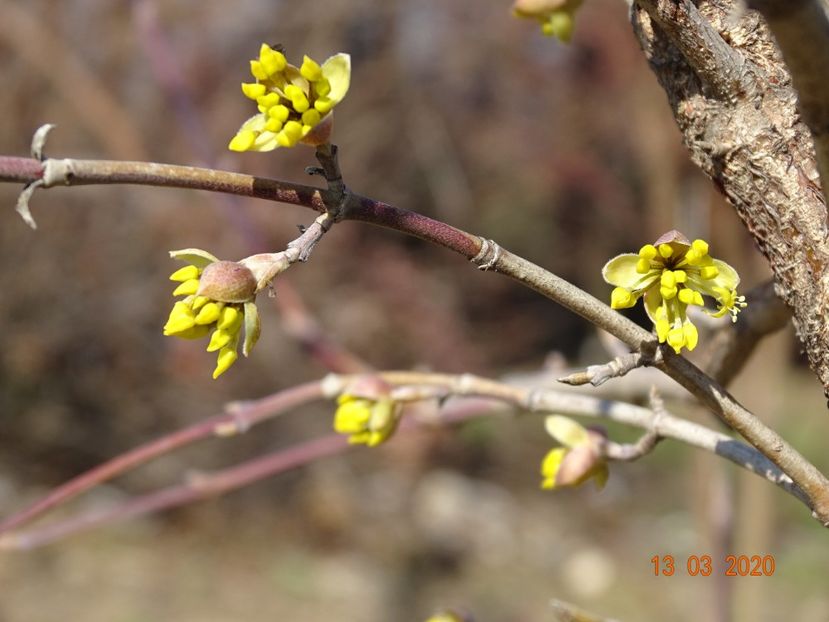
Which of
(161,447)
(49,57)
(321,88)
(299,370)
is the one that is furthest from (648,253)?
(299,370)

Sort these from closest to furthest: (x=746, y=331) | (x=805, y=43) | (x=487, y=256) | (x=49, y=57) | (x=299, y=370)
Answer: (x=805, y=43) < (x=487, y=256) < (x=746, y=331) < (x=49, y=57) < (x=299, y=370)

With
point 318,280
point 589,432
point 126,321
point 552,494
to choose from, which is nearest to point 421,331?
point 318,280

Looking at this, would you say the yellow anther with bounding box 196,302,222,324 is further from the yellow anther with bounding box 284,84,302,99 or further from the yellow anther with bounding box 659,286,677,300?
the yellow anther with bounding box 659,286,677,300

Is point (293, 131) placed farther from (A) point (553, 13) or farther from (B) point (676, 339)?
(A) point (553, 13)

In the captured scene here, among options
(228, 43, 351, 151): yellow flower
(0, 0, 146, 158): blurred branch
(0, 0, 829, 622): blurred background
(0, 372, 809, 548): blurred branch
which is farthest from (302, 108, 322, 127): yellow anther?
(0, 0, 146, 158): blurred branch

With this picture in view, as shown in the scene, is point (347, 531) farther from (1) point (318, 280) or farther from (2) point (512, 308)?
(2) point (512, 308)

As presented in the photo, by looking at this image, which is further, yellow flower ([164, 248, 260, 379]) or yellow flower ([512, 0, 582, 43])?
yellow flower ([512, 0, 582, 43])

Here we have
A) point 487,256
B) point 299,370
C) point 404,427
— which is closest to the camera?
point 487,256

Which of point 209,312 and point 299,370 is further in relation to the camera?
point 299,370
